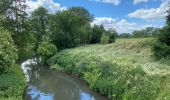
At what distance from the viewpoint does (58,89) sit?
27.2 metres

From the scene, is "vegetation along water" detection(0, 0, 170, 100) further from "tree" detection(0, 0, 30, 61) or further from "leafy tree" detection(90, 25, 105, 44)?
"leafy tree" detection(90, 25, 105, 44)

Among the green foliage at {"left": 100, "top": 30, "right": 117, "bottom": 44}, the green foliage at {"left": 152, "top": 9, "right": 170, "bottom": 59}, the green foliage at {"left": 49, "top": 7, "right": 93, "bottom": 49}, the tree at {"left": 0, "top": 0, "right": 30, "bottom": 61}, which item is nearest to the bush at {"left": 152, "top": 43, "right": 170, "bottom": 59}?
the green foliage at {"left": 152, "top": 9, "right": 170, "bottom": 59}

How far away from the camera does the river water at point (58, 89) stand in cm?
2369

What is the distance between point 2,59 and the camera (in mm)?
23016

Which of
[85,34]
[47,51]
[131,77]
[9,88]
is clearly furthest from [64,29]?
[9,88]

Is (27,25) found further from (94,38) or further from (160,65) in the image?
(94,38)

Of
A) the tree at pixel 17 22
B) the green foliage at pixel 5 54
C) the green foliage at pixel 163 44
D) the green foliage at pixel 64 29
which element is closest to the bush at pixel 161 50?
the green foliage at pixel 163 44

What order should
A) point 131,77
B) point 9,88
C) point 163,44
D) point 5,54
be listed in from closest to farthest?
point 9,88, point 131,77, point 5,54, point 163,44

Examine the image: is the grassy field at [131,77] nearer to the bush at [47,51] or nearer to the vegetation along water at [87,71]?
the vegetation along water at [87,71]

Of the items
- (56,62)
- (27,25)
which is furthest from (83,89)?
(56,62)

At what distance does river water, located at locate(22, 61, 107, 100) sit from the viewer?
23688 mm

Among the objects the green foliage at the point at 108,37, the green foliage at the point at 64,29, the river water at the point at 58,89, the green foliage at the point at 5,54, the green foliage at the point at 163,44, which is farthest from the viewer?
the green foliage at the point at 108,37

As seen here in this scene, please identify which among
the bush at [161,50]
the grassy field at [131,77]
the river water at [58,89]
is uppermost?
the bush at [161,50]

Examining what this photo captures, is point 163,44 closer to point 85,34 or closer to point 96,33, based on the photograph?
point 85,34
